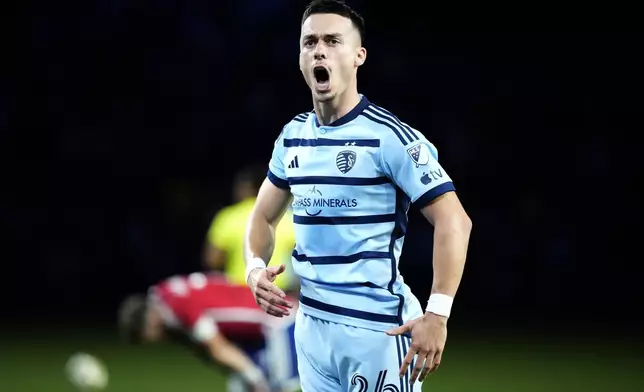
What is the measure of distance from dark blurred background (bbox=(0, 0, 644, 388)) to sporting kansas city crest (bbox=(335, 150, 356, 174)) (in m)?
9.59

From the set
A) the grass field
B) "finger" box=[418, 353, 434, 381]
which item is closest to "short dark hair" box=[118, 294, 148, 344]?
the grass field

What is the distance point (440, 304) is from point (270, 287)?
1.86 feet

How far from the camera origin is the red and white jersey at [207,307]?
6.89 metres

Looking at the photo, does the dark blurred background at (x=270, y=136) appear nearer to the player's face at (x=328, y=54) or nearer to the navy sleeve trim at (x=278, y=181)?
the navy sleeve trim at (x=278, y=181)

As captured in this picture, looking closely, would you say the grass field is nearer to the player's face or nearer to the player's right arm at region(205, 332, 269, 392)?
the player's right arm at region(205, 332, 269, 392)

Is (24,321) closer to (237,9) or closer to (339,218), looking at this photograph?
(237,9)

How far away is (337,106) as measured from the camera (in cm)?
355

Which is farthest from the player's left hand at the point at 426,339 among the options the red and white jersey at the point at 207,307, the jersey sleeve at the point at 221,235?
the jersey sleeve at the point at 221,235

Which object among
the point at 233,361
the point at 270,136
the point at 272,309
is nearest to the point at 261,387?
the point at 233,361

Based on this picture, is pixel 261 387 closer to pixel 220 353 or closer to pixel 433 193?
pixel 220 353

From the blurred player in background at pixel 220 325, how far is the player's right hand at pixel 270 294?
3.28 m

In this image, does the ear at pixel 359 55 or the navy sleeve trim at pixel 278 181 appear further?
the navy sleeve trim at pixel 278 181

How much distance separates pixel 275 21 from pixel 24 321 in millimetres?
5558

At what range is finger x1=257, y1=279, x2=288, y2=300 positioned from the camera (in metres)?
3.48
